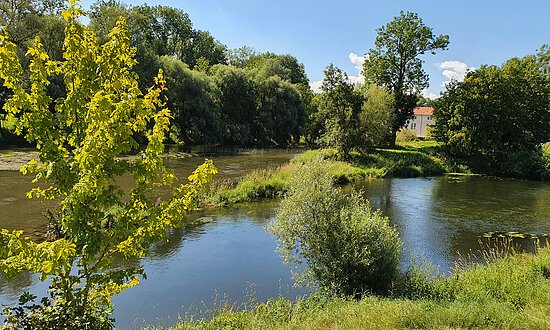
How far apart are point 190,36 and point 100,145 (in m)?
90.4

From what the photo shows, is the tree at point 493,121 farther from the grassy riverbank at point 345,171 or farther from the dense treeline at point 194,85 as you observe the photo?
the dense treeline at point 194,85

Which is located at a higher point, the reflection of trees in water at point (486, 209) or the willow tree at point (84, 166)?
the willow tree at point (84, 166)

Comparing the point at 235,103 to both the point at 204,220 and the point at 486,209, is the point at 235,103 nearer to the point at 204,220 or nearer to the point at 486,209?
the point at 486,209

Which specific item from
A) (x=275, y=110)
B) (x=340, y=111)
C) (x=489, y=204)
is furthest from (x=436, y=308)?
(x=275, y=110)

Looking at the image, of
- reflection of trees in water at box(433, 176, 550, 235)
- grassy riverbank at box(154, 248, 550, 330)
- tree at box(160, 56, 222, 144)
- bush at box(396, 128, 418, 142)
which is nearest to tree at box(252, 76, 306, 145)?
tree at box(160, 56, 222, 144)

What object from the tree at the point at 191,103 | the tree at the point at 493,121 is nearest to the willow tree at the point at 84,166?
the tree at the point at 493,121

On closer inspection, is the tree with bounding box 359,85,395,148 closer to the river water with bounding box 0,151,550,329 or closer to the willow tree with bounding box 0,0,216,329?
the river water with bounding box 0,151,550,329

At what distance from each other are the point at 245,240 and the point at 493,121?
3450 centimetres

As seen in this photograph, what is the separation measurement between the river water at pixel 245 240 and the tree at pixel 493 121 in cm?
1111

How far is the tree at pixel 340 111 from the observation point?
38.0 metres

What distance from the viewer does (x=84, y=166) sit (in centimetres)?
495

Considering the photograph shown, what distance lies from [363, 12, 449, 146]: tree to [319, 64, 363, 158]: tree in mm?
13462

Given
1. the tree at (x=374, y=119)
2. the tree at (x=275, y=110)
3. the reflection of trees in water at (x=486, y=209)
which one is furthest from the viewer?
the tree at (x=275, y=110)

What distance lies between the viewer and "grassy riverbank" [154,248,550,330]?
23.1 feet
